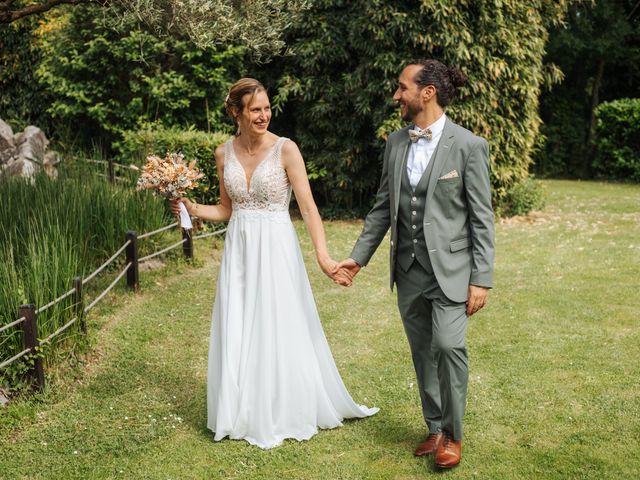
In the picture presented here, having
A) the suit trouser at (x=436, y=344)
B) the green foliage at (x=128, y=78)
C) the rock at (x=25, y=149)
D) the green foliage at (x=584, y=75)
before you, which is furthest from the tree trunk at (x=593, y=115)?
the suit trouser at (x=436, y=344)

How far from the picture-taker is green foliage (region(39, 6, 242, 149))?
40.0 feet

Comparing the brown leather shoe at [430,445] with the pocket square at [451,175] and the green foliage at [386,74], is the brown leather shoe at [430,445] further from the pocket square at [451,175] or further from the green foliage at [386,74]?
the green foliage at [386,74]

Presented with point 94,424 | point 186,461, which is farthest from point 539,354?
point 94,424

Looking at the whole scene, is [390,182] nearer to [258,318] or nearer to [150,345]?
[258,318]

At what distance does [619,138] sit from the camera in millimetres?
19781

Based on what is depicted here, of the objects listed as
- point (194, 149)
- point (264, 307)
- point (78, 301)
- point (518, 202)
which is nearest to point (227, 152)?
point (264, 307)

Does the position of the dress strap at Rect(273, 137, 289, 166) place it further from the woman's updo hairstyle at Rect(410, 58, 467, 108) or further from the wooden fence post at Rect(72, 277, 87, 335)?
the wooden fence post at Rect(72, 277, 87, 335)

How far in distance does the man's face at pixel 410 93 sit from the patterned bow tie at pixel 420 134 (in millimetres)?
93

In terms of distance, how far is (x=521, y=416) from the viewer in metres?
4.83

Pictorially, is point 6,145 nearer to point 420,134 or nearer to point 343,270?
point 343,270

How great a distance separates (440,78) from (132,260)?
481 centimetres

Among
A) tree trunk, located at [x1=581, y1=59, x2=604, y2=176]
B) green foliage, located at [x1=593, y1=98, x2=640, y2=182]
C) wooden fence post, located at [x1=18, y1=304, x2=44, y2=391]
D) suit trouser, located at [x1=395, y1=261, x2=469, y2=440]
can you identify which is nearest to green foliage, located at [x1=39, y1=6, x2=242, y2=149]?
wooden fence post, located at [x1=18, y1=304, x2=44, y2=391]

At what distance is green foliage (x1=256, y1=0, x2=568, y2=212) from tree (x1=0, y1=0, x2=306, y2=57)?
3.84 meters

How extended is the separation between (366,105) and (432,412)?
8.31 m
